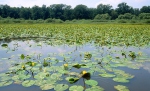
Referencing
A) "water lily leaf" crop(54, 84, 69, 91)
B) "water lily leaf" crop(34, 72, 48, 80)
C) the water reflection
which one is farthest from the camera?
the water reflection

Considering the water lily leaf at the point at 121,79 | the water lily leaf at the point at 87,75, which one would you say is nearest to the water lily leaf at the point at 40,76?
the water lily leaf at the point at 87,75

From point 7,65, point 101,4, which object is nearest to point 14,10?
point 101,4

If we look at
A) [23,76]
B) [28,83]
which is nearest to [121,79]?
[28,83]

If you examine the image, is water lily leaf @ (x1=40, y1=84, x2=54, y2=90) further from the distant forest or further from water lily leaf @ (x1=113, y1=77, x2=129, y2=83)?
the distant forest

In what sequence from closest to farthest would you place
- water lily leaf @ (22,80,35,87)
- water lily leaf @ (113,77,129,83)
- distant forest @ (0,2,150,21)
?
water lily leaf @ (22,80,35,87)
water lily leaf @ (113,77,129,83)
distant forest @ (0,2,150,21)

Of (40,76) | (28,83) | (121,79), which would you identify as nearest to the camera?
(28,83)

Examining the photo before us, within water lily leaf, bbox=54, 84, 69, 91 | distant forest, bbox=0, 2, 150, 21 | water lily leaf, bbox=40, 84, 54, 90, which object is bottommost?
water lily leaf, bbox=40, 84, 54, 90

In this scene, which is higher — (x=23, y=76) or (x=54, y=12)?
(x=54, y=12)

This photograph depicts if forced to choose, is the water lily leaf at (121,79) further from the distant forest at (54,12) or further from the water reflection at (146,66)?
the distant forest at (54,12)

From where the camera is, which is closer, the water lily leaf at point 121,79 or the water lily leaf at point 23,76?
the water lily leaf at point 121,79

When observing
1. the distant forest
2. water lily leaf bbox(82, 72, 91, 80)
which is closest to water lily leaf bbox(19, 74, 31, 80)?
water lily leaf bbox(82, 72, 91, 80)

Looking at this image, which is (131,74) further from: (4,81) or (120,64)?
(4,81)

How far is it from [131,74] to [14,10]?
210 feet

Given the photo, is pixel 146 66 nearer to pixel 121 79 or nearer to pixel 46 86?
pixel 121 79
